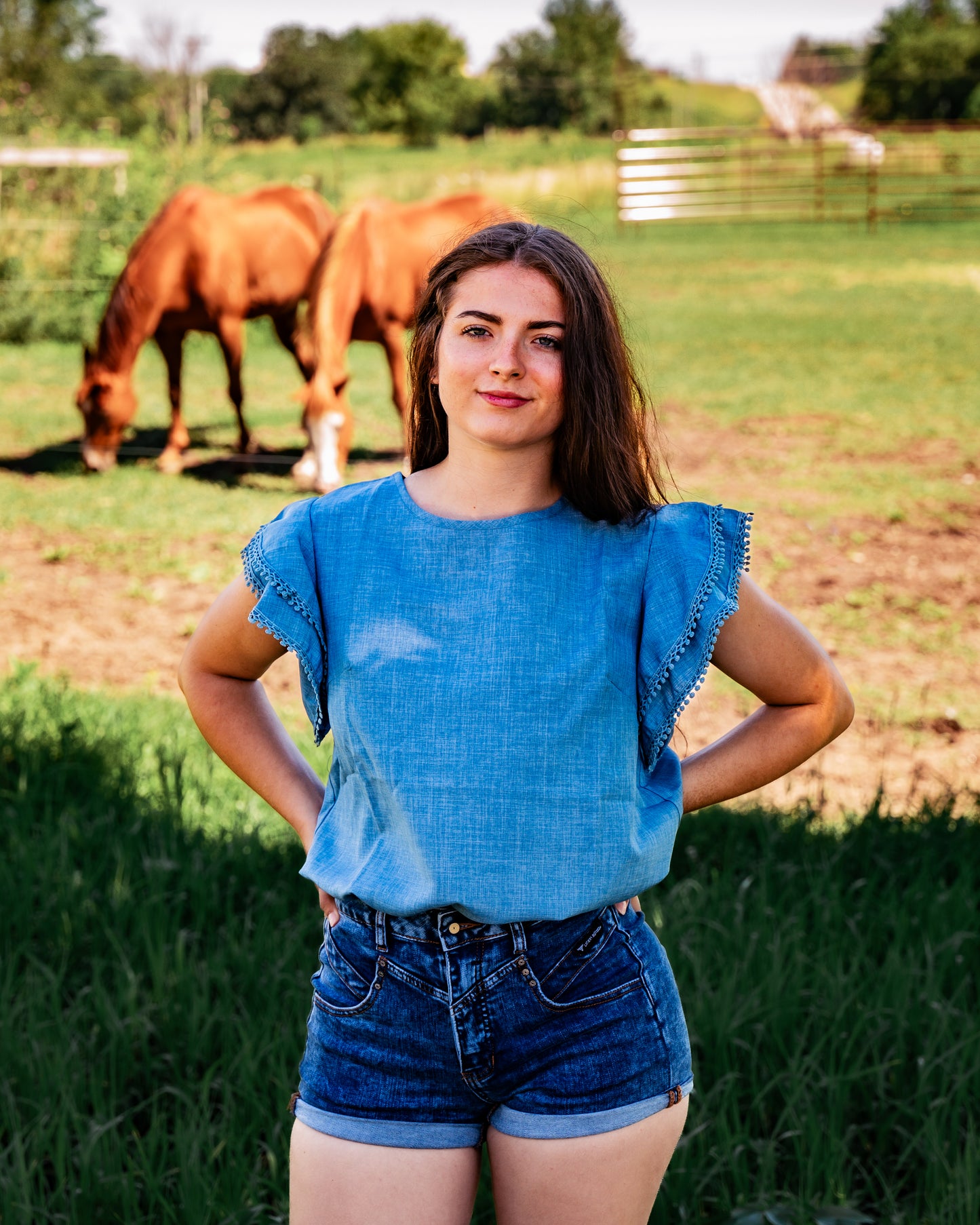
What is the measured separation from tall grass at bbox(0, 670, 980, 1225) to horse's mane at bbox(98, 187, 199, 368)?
5710 millimetres

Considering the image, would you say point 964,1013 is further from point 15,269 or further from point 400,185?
point 400,185

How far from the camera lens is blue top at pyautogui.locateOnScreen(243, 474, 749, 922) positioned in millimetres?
1373

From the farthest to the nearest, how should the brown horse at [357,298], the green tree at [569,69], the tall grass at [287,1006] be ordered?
the green tree at [569,69] → the brown horse at [357,298] → the tall grass at [287,1006]

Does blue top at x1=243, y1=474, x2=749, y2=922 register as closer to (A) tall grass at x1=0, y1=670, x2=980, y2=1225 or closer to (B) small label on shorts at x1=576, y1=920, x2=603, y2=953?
(B) small label on shorts at x1=576, y1=920, x2=603, y2=953

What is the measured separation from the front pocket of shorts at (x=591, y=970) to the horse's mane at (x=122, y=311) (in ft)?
26.7

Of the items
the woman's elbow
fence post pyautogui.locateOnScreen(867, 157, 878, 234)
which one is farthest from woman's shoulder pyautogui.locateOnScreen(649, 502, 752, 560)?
fence post pyautogui.locateOnScreen(867, 157, 878, 234)

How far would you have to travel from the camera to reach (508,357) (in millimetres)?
1424

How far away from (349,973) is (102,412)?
25.8 ft

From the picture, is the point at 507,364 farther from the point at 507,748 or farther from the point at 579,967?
the point at 579,967

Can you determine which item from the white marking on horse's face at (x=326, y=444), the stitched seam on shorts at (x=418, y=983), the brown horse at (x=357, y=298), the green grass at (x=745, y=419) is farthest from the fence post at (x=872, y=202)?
the stitched seam on shorts at (x=418, y=983)

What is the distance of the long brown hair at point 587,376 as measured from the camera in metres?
1.45

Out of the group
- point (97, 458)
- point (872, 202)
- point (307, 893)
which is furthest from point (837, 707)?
Result: point (872, 202)

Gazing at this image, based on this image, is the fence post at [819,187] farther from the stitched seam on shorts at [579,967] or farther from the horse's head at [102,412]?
the stitched seam on shorts at [579,967]

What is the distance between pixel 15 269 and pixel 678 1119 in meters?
14.3
